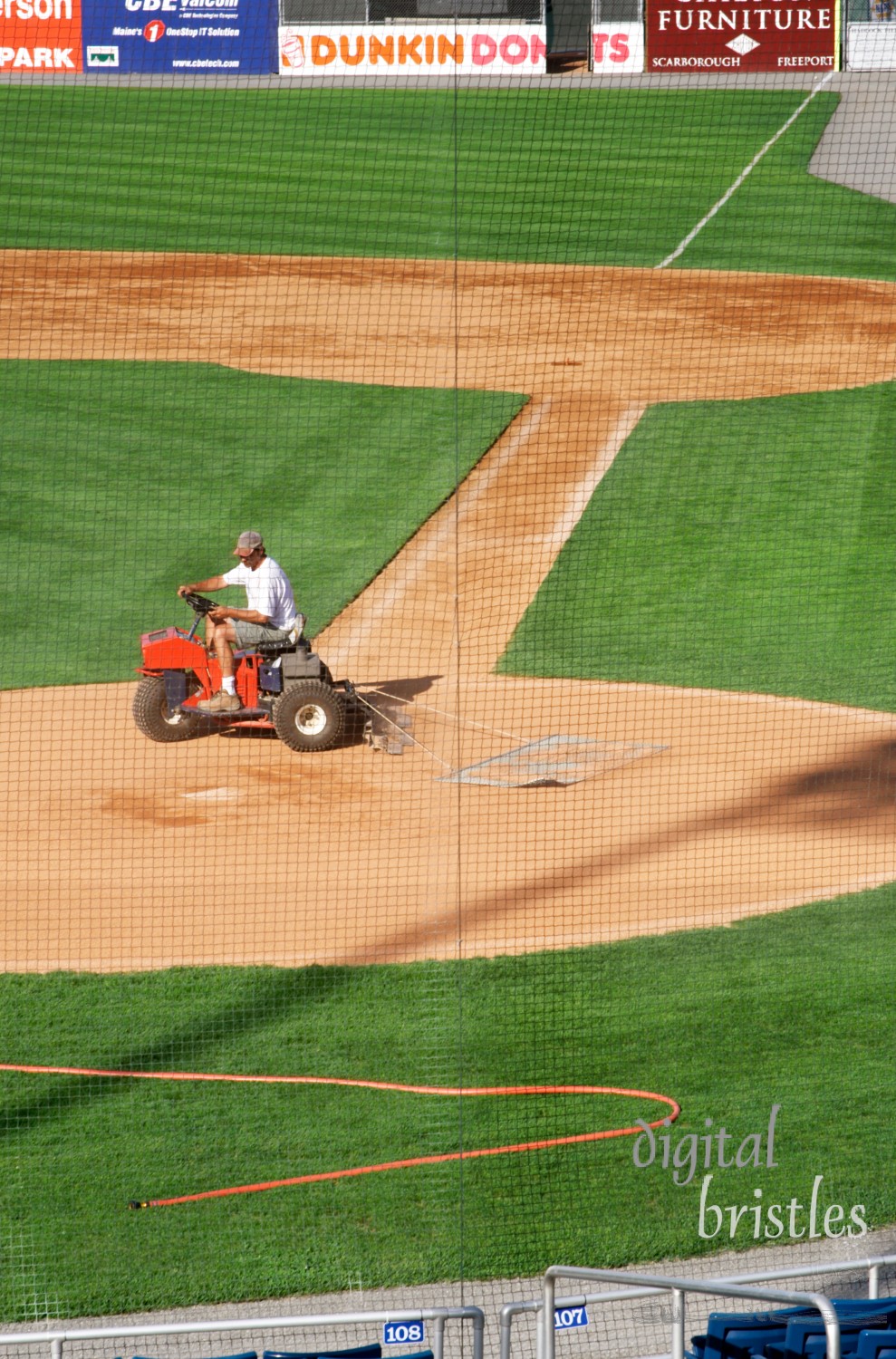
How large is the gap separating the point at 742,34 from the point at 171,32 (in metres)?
8.40

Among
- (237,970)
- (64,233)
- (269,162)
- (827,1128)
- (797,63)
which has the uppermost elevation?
(797,63)

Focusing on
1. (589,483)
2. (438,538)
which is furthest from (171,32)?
(438,538)

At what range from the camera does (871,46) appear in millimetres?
23609

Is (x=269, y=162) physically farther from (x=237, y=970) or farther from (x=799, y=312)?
(x=237, y=970)

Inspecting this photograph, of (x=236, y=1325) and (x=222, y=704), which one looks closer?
(x=236, y=1325)

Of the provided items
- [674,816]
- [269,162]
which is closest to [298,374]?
[269,162]

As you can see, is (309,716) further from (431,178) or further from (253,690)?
(431,178)

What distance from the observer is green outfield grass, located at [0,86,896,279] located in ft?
67.1

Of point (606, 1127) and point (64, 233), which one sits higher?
point (64, 233)

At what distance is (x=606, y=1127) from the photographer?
6.67 metres

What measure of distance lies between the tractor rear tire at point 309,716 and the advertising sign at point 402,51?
16.7m

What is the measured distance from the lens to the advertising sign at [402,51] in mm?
23656

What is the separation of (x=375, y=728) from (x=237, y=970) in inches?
101

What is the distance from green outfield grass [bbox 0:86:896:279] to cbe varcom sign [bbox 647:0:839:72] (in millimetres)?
783
